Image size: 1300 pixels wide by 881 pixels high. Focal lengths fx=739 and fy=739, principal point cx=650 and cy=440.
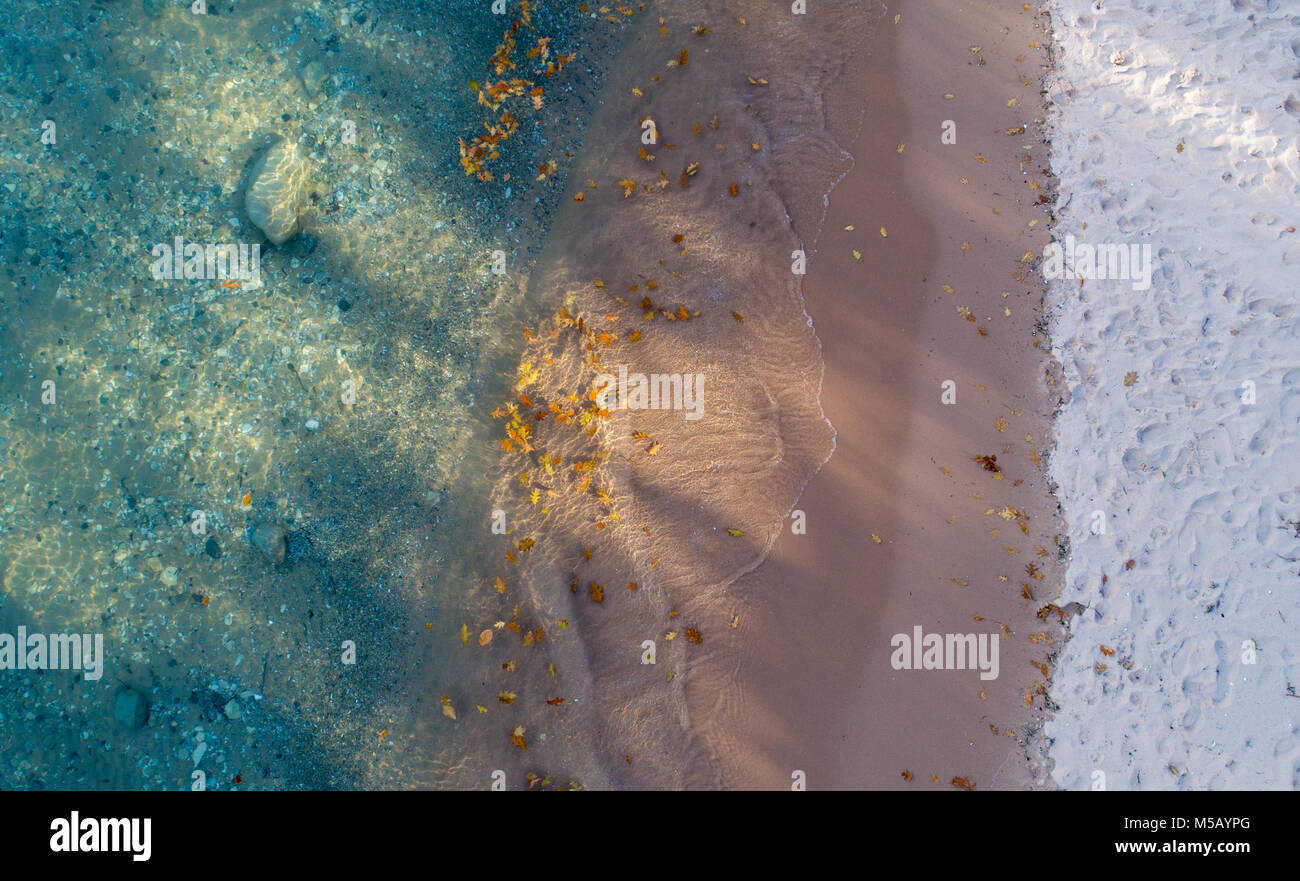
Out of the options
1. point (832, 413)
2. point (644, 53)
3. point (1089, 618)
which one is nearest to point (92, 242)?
point (644, 53)

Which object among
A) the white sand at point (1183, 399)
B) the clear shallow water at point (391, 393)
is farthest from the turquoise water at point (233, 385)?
the white sand at point (1183, 399)

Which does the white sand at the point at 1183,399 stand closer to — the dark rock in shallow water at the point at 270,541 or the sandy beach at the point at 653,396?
the sandy beach at the point at 653,396

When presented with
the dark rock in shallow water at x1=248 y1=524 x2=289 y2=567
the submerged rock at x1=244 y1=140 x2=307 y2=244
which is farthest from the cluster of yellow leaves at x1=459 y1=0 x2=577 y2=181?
the dark rock in shallow water at x1=248 y1=524 x2=289 y2=567

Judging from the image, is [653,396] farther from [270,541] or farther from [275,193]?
[275,193]

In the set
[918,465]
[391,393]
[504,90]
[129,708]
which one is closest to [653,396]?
[391,393]

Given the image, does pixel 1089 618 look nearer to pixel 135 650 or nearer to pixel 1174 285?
pixel 1174 285
